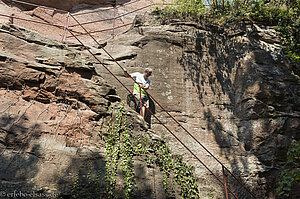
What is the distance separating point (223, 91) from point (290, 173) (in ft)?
9.52

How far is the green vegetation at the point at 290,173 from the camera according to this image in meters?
5.73

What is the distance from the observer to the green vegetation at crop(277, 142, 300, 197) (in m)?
5.73

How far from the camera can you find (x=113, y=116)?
5.80 meters

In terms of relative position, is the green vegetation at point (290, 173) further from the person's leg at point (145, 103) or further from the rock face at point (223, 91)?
the person's leg at point (145, 103)

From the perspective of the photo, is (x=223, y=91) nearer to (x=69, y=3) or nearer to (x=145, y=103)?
(x=145, y=103)

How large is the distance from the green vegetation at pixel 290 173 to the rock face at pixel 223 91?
23 centimetres

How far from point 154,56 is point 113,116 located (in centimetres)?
287

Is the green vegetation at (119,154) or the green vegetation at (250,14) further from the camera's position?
the green vegetation at (250,14)

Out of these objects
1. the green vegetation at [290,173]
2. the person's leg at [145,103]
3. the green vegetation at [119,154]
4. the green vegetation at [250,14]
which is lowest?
the green vegetation at [290,173]

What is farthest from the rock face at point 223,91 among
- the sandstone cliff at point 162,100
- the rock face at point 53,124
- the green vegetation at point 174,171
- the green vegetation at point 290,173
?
the rock face at point 53,124

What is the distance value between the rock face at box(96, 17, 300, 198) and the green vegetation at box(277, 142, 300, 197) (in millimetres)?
230

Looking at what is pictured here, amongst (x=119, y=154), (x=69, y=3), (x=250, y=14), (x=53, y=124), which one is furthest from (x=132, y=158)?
(x=69, y=3)

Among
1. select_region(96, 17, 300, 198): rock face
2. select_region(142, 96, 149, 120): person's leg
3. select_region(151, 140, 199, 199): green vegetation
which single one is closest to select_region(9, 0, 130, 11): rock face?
select_region(96, 17, 300, 198): rock face

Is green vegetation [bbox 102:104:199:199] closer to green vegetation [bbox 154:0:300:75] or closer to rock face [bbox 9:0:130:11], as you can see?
green vegetation [bbox 154:0:300:75]
